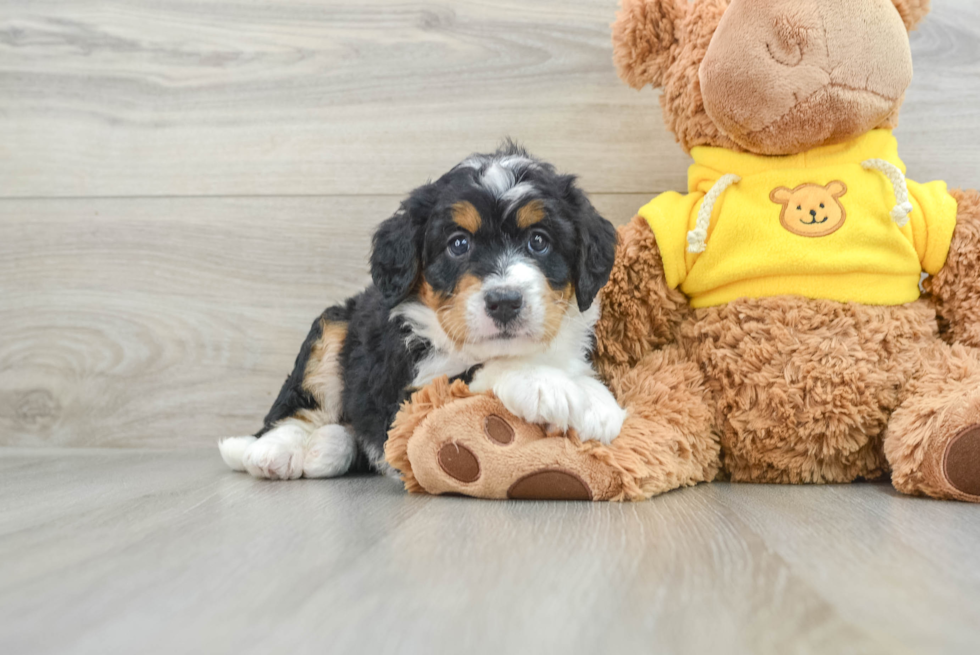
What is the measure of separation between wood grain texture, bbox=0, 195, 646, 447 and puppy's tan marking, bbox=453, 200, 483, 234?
35.5 inches

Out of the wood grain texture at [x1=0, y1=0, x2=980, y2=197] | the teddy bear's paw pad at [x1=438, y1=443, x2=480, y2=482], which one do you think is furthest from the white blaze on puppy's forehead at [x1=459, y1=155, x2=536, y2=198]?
the wood grain texture at [x1=0, y1=0, x2=980, y2=197]

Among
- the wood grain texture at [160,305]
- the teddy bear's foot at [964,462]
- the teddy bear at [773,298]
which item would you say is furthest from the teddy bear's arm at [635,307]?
the wood grain texture at [160,305]

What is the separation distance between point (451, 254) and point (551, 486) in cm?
55

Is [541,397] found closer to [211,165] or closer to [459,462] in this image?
[459,462]

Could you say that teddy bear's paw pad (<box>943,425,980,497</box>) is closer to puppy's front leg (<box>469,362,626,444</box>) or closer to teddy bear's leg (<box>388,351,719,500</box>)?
teddy bear's leg (<box>388,351,719,500</box>)

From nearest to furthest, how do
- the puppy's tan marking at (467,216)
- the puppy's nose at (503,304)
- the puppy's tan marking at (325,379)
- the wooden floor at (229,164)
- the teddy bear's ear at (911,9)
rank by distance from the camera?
the puppy's nose at (503,304) < the puppy's tan marking at (467,216) < the teddy bear's ear at (911,9) < the puppy's tan marking at (325,379) < the wooden floor at (229,164)

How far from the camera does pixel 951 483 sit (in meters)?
1.48

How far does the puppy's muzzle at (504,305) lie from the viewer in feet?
5.16

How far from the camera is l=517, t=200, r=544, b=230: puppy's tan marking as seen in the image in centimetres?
168

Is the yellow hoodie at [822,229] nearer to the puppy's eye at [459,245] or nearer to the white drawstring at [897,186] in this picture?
the white drawstring at [897,186]

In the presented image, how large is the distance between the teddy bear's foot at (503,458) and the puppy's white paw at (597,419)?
3cm

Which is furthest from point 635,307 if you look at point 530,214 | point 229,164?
point 229,164

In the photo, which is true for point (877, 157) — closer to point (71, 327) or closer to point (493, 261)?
point (493, 261)

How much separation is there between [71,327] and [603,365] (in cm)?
185
